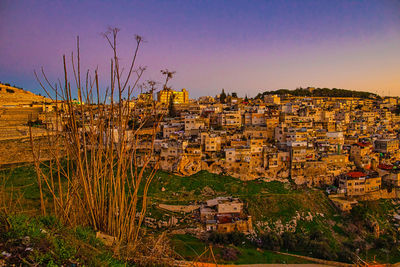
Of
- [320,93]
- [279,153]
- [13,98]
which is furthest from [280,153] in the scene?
[320,93]

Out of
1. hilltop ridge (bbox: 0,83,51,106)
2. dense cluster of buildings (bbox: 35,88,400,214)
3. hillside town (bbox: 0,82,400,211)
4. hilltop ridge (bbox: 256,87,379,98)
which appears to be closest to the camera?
hillside town (bbox: 0,82,400,211)

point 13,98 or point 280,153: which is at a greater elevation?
point 13,98

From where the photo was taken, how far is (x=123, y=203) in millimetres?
2547

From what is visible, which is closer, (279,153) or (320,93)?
(279,153)

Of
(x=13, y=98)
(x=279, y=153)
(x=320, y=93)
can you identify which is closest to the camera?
(x=279, y=153)

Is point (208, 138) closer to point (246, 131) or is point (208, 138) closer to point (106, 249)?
point (246, 131)

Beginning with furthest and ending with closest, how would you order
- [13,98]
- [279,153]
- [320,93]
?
[320,93], [13,98], [279,153]

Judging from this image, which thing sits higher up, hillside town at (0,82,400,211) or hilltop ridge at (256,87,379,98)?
hilltop ridge at (256,87,379,98)

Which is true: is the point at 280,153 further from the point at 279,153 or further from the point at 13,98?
the point at 13,98

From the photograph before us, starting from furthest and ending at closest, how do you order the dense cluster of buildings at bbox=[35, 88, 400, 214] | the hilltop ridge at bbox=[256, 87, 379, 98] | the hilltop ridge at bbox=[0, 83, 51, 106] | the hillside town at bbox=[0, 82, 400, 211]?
the hilltop ridge at bbox=[256, 87, 379, 98]
the hilltop ridge at bbox=[0, 83, 51, 106]
the dense cluster of buildings at bbox=[35, 88, 400, 214]
the hillside town at bbox=[0, 82, 400, 211]

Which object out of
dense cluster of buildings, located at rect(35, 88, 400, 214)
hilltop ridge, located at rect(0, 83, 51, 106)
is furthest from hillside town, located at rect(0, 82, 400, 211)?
hilltop ridge, located at rect(0, 83, 51, 106)

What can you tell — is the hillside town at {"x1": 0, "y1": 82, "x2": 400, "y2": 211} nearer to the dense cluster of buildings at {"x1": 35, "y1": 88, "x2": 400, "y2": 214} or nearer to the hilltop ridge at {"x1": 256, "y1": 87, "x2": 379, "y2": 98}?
the dense cluster of buildings at {"x1": 35, "y1": 88, "x2": 400, "y2": 214}

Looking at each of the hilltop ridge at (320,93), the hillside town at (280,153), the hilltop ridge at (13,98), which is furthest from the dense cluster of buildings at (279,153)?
the hilltop ridge at (320,93)

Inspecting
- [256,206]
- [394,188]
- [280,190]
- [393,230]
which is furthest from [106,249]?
[394,188]
